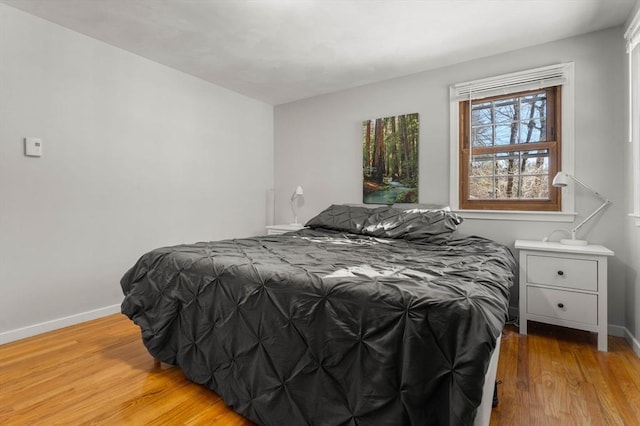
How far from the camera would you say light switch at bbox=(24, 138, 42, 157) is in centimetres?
235

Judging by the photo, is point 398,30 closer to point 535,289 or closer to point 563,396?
point 535,289

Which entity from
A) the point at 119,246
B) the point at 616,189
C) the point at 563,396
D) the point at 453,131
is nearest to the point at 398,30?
the point at 453,131

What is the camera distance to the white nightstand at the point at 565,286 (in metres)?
2.19

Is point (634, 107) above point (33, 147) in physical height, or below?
above

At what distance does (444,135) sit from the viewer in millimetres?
3150

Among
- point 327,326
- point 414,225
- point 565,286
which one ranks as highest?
point 414,225

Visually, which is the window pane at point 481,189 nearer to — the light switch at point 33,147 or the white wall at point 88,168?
the white wall at point 88,168

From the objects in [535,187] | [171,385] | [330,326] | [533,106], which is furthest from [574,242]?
[171,385]

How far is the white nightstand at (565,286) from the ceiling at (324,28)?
1.63 m

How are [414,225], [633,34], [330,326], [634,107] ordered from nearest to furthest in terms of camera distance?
1. [330,326]
2. [633,34]
3. [634,107]
4. [414,225]

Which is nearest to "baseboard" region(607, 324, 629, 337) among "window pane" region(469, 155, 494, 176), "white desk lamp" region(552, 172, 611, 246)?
"white desk lamp" region(552, 172, 611, 246)

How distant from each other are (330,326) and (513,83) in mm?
2709

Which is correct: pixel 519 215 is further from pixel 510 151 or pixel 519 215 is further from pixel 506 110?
pixel 506 110

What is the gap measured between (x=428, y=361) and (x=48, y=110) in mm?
3034
